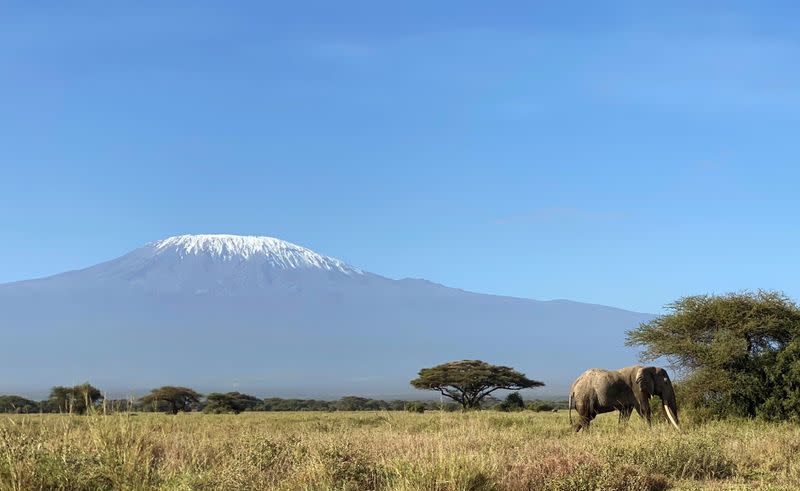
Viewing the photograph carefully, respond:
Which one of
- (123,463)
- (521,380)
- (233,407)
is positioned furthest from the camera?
(521,380)

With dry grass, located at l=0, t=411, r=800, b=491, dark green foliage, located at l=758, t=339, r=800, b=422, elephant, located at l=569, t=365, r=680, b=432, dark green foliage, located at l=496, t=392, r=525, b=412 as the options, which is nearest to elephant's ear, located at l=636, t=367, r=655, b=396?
elephant, located at l=569, t=365, r=680, b=432

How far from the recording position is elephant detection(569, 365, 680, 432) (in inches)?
893

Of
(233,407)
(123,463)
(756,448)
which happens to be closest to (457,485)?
(123,463)

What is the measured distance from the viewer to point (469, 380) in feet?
197

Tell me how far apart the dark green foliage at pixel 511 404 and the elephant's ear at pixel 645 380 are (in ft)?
104

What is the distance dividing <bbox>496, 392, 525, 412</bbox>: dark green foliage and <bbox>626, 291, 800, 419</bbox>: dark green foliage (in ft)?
94.8

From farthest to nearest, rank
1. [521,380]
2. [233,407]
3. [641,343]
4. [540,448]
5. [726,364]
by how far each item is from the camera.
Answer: [521,380] < [233,407] < [641,343] < [726,364] < [540,448]

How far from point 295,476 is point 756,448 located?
8566mm

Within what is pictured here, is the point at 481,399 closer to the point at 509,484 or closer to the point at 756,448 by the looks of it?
the point at 756,448

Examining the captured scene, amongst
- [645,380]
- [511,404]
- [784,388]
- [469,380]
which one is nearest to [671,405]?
[645,380]

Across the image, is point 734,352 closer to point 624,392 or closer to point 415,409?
point 624,392

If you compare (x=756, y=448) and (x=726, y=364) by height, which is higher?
(x=726, y=364)

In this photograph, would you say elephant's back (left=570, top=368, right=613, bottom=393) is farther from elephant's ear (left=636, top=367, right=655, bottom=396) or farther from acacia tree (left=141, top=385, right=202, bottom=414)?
acacia tree (left=141, top=385, right=202, bottom=414)

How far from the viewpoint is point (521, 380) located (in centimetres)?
6250
